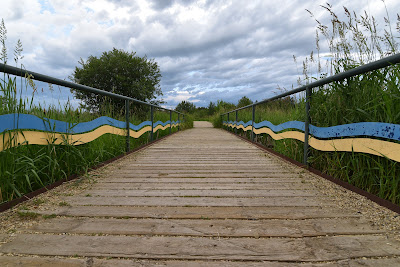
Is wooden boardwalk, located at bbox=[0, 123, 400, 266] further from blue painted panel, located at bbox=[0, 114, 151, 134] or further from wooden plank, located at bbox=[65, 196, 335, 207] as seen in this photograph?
blue painted panel, located at bbox=[0, 114, 151, 134]

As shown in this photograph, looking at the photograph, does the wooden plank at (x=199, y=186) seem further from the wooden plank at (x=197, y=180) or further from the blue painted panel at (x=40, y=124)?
the blue painted panel at (x=40, y=124)

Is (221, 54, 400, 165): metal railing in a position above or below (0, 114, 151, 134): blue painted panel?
above

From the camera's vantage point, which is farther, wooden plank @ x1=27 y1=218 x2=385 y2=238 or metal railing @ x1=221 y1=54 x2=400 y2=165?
metal railing @ x1=221 y1=54 x2=400 y2=165

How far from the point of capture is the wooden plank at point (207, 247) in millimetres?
1128

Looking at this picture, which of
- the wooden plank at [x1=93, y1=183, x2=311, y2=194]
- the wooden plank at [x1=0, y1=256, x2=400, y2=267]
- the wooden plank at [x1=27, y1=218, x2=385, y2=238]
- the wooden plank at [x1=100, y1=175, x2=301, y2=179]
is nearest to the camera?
the wooden plank at [x1=0, y1=256, x2=400, y2=267]

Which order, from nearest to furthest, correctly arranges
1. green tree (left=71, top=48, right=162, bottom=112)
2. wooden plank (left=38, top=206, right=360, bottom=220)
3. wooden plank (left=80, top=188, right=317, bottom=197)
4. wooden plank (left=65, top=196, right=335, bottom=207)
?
wooden plank (left=38, top=206, right=360, bottom=220) → wooden plank (left=65, top=196, right=335, bottom=207) → wooden plank (left=80, top=188, right=317, bottom=197) → green tree (left=71, top=48, right=162, bottom=112)

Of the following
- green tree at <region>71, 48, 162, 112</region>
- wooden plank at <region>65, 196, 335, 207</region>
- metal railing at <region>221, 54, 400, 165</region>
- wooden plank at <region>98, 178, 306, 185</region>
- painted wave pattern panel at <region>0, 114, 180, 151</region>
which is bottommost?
wooden plank at <region>65, 196, 335, 207</region>

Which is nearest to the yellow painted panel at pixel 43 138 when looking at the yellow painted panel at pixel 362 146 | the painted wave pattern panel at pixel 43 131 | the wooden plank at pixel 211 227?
the painted wave pattern panel at pixel 43 131

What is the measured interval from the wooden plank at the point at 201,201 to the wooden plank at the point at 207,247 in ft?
1.61

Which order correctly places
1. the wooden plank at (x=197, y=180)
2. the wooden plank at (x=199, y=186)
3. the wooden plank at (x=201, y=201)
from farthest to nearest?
1. the wooden plank at (x=197, y=180)
2. the wooden plank at (x=199, y=186)
3. the wooden plank at (x=201, y=201)

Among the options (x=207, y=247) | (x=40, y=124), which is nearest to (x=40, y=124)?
(x=40, y=124)

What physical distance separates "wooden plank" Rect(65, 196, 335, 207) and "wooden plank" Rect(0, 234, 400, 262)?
49 centimetres

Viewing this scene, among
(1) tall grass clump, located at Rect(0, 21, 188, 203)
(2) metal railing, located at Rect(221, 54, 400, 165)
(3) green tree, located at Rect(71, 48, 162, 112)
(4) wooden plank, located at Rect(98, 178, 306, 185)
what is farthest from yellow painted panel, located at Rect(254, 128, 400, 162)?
(3) green tree, located at Rect(71, 48, 162, 112)

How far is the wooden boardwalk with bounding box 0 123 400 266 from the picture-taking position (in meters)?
1.11
